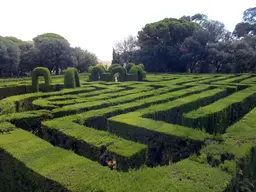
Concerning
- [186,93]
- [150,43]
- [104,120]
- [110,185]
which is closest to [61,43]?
[150,43]

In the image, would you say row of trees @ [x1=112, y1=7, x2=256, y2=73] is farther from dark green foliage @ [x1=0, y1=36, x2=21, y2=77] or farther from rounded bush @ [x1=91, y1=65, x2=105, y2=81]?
dark green foliage @ [x1=0, y1=36, x2=21, y2=77]

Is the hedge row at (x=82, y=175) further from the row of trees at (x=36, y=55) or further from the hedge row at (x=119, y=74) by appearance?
the row of trees at (x=36, y=55)

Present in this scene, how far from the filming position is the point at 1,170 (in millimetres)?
6133

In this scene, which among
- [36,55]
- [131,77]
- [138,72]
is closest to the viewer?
[131,77]

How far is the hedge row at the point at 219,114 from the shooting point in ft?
28.2

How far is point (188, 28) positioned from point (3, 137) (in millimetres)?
35901

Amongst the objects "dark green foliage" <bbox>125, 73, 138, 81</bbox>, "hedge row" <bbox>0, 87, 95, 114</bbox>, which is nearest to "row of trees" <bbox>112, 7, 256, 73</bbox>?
"dark green foliage" <bbox>125, 73, 138, 81</bbox>

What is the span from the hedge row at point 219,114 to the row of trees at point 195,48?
837 inches

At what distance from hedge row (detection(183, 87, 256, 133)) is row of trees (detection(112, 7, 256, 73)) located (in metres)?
21.3

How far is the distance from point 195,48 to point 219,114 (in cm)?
2601

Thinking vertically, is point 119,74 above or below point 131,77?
above

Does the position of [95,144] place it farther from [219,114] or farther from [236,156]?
[219,114]

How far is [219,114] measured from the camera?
9570mm

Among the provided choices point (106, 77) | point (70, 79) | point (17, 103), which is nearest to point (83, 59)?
point (106, 77)
